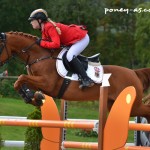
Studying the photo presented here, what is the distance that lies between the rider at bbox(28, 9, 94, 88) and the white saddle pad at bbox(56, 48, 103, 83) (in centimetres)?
8

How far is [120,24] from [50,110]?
22948mm

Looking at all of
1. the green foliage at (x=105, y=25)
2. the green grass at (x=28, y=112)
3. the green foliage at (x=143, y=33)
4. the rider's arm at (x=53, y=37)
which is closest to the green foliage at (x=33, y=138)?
the rider's arm at (x=53, y=37)

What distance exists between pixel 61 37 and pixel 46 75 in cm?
50

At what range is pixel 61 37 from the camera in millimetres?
6168

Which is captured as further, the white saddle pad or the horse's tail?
the horse's tail

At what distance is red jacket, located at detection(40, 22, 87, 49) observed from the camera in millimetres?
5992

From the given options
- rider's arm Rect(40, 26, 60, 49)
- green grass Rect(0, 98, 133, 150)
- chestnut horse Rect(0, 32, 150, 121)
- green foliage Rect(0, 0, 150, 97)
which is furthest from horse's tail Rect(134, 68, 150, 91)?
green foliage Rect(0, 0, 150, 97)

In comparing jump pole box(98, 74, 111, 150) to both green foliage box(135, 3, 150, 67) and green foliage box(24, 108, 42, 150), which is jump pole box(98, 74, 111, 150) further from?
green foliage box(135, 3, 150, 67)

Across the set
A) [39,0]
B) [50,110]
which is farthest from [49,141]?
[39,0]

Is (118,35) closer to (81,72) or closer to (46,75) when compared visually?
(81,72)

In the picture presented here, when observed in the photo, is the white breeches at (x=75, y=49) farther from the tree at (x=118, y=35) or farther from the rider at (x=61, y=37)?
the tree at (x=118, y=35)

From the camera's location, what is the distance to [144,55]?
21406mm

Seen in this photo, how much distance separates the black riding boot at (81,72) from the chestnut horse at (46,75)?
0.32 ft

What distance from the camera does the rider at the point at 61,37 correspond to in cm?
601
